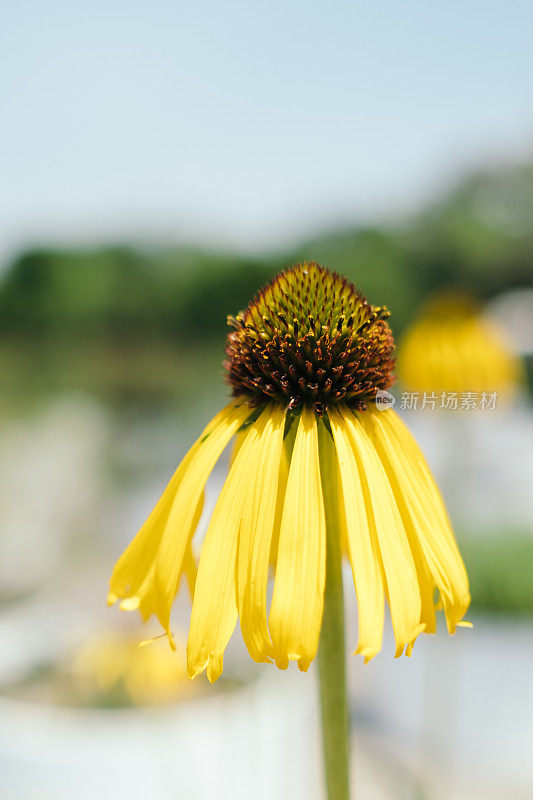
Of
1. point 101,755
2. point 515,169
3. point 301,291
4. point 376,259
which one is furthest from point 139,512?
point 515,169

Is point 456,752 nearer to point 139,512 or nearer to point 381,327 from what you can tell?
point 381,327

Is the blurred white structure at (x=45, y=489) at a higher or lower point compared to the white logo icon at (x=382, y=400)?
lower

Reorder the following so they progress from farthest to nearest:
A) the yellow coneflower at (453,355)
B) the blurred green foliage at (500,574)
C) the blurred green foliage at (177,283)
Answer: the blurred green foliage at (177,283)
the blurred green foliage at (500,574)
the yellow coneflower at (453,355)

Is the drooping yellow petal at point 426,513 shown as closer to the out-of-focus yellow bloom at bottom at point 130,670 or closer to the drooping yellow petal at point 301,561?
the drooping yellow petal at point 301,561

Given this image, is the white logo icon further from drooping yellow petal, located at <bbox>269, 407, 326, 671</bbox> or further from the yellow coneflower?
the yellow coneflower

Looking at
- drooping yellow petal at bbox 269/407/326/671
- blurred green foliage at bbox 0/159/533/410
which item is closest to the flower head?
drooping yellow petal at bbox 269/407/326/671

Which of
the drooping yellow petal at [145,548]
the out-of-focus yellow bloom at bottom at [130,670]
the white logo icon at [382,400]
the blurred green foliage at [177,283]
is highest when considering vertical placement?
the blurred green foliage at [177,283]

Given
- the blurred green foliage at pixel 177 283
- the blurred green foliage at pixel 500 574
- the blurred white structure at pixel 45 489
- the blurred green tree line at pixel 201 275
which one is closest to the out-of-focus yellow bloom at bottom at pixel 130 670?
the blurred white structure at pixel 45 489

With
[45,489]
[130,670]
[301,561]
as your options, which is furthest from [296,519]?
[45,489]
